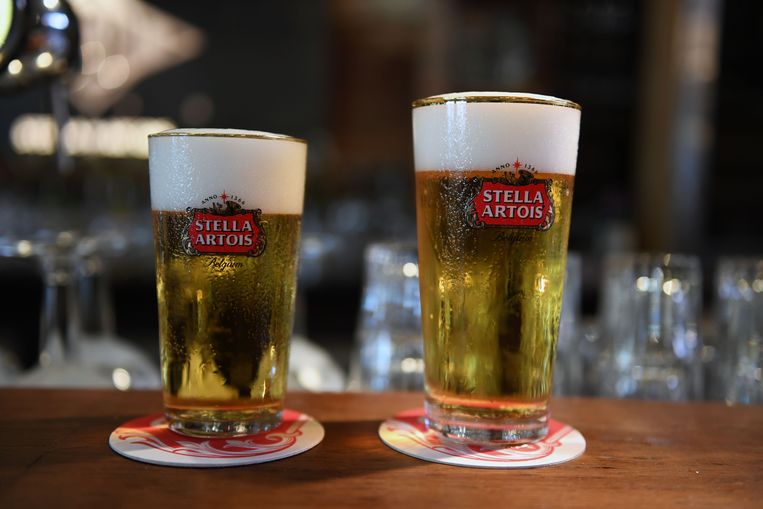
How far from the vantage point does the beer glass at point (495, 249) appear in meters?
0.74

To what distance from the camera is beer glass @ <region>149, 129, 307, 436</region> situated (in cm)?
75

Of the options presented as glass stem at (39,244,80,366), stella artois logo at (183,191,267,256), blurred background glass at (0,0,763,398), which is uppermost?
Result: blurred background glass at (0,0,763,398)

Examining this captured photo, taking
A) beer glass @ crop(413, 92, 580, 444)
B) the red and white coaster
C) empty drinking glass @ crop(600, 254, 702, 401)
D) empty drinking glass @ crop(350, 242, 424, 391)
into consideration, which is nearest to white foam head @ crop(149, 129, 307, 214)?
beer glass @ crop(413, 92, 580, 444)

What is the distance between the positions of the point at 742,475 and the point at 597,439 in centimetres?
15

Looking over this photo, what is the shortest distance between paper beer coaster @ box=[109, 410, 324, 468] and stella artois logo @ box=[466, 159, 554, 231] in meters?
0.27

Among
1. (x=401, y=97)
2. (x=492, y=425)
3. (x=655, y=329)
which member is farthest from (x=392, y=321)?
(x=401, y=97)

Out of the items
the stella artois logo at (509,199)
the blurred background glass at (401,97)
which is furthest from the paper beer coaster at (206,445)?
the blurred background glass at (401,97)

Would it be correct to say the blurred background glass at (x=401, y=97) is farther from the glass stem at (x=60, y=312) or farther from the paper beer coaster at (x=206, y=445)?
the paper beer coaster at (x=206, y=445)

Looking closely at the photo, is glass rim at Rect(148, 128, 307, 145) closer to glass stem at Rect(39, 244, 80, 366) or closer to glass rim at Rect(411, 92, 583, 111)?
glass rim at Rect(411, 92, 583, 111)

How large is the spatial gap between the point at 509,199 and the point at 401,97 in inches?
194

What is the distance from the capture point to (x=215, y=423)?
784 millimetres

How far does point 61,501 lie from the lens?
0.58 meters

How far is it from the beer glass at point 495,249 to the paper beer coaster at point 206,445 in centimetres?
15

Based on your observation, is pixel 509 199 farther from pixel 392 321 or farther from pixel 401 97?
pixel 401 97
